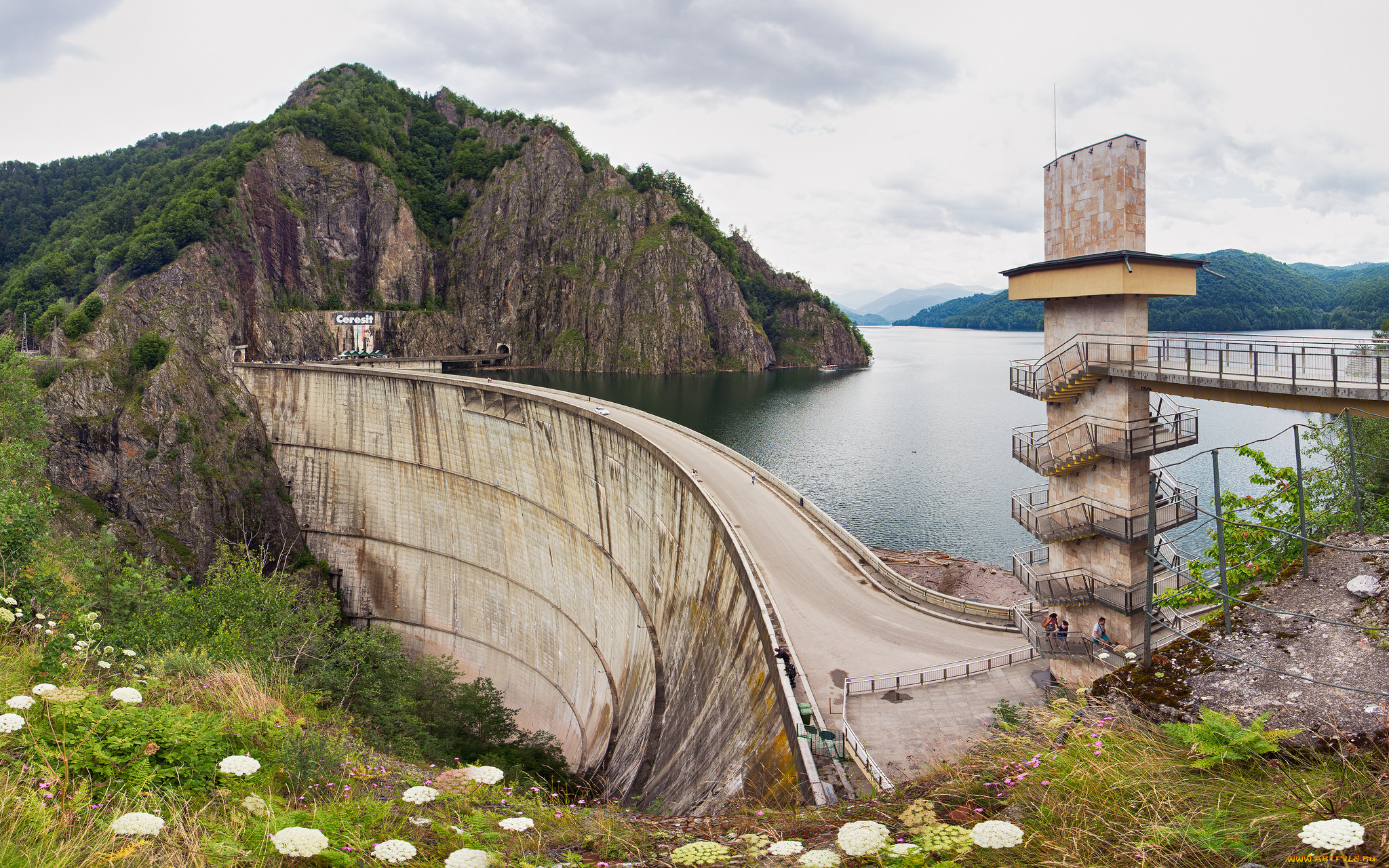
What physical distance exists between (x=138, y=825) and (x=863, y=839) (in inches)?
148

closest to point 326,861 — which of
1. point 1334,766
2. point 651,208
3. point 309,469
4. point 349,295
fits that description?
point 1334,766

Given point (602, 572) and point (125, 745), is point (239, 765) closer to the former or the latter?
point (125, 745)

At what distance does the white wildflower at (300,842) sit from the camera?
3994mm

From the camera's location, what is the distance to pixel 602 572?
2962 centimetres

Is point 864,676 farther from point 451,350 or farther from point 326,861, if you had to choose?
point 451,350

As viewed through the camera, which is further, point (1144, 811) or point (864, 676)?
point (864, 676)

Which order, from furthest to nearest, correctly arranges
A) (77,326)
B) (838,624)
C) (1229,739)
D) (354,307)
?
(354,307) → (77,326) → (838,624) → (1229,739)

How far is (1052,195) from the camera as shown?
17.0 m

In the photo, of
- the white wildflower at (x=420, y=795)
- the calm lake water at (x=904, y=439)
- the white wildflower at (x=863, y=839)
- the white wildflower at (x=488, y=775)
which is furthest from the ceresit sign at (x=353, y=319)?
the white wildflower at (x=863, y=839)

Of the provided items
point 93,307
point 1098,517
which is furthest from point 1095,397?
point 93,307

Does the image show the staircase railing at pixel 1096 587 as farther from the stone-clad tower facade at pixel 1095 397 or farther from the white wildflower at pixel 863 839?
the white wildflower at pixel 863 839

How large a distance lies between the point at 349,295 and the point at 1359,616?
114525 millimetres

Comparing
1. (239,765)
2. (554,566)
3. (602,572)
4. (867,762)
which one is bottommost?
(554,566)

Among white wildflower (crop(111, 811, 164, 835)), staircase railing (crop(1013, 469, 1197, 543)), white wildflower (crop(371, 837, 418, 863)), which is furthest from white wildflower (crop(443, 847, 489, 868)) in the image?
staircase railing (crop(1013, 469, 1197, 543))
